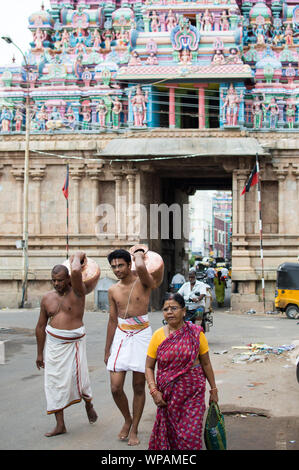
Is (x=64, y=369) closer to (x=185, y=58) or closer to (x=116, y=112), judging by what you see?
(x=116, y=112)

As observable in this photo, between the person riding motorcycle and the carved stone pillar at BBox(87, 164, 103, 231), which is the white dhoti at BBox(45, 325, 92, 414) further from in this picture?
the carved stone pillar at BBox(87, 164, 103, 231)

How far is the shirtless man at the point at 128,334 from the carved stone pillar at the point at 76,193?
62.4 feet

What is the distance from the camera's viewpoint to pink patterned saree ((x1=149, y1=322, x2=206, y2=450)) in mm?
5504

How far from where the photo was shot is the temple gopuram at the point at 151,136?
2522 centimetres

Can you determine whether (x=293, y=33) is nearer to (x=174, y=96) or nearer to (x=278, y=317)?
(x=174, y=96)

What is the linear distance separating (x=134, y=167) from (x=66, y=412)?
17737 mm

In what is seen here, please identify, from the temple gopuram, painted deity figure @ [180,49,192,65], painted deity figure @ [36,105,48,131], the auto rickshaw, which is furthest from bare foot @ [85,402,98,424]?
painted deity figure @ [36,105,48,131]

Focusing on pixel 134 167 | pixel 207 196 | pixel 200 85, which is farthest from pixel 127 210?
pixel 207 196

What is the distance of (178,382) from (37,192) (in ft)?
70.7

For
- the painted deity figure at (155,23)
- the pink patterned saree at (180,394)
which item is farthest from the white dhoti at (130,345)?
the painted deity figure at (155,23)

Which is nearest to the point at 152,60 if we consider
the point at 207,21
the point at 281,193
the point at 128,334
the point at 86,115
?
the point at 207,21

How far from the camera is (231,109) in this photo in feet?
83.4

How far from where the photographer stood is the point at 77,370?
7230 mm

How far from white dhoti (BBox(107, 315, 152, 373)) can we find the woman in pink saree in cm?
94
